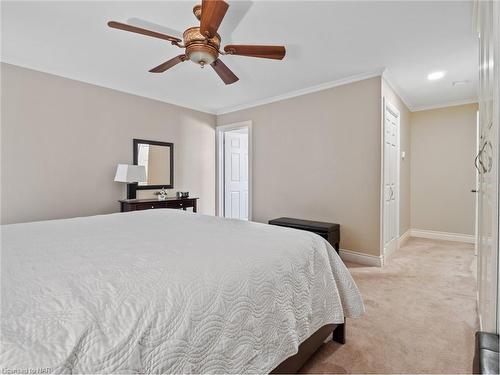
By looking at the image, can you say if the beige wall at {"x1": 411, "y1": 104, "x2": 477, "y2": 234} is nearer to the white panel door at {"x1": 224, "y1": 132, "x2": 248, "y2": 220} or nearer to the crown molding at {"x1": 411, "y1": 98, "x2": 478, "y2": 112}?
the crown molding at {"x1": 411, "y1": 98, "x2": 478, "y2": 112}

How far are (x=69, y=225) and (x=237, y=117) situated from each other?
3485mm

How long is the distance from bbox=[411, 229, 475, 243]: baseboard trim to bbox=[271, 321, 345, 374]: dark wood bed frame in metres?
4.01

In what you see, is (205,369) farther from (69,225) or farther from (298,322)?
(69,225)

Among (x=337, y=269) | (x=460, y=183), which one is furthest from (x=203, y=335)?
(x=460, y=183)

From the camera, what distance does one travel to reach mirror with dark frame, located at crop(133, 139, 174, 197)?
397cm

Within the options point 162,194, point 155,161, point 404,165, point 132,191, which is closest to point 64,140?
point 132,191

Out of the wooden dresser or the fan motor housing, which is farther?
the wooden dresser

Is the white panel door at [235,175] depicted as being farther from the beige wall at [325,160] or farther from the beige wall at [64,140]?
the beige wall at [64,140]

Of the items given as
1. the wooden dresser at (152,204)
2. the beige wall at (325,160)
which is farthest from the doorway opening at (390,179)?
the wooden dresser at (152,204)

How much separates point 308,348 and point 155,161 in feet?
11.5

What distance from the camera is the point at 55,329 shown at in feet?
2.21

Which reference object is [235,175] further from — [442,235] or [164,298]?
[164,298]

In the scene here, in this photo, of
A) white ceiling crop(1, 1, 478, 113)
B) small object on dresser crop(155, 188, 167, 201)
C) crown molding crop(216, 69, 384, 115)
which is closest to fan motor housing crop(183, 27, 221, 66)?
white ceiling crop(1, 1, 478, 113)

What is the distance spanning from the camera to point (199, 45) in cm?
175
